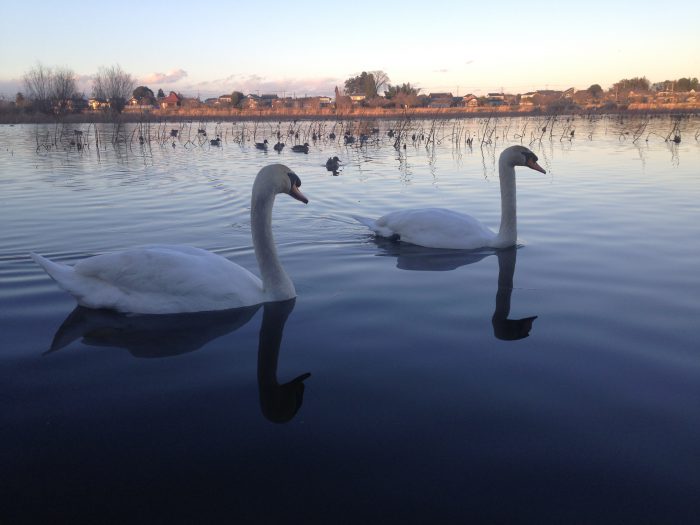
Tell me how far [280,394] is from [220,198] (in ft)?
28.4

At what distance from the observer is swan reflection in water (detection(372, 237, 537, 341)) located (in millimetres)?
5746

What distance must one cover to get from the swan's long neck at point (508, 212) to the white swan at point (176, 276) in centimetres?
323

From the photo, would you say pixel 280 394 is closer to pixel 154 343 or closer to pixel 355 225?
pixel 154 343

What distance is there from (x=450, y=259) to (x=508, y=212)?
1.03 metres

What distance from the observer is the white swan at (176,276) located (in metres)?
4.89

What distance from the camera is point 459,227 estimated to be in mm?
7461

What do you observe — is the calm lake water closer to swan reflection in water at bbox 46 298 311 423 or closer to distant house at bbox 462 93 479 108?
swan reflection in water at bbox 46 298 311 423

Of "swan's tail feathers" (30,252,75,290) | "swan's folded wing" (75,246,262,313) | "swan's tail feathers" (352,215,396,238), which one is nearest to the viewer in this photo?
"swan's folded wing" (75,246,262,313)

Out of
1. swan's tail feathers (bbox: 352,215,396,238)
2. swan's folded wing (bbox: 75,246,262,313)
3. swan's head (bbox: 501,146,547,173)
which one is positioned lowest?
swan's tail feathers (bbox: 352,215,396,238)

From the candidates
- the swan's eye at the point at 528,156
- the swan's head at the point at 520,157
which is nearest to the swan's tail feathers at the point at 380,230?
the swan's head at the point at 520,157

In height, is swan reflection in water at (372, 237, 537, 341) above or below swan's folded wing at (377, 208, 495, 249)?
below

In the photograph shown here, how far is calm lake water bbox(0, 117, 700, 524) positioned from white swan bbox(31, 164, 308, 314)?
0.15 m

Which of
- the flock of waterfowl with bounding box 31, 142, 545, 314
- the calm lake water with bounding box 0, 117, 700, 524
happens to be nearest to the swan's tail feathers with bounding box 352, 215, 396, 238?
the calm lake water with bounding box 0, 117, 700, 524

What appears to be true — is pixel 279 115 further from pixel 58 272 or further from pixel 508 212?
pixel 58 272
